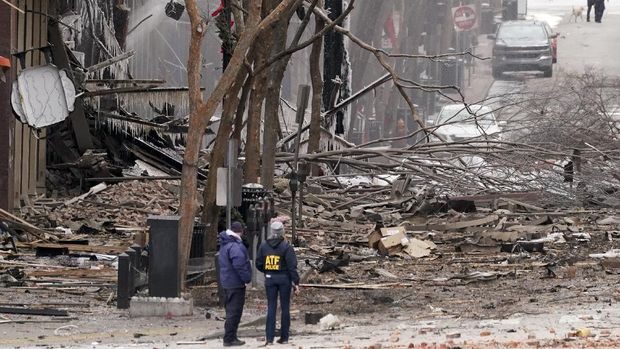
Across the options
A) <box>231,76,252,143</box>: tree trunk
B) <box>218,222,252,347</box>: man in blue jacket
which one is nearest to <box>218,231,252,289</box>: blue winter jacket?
<box>218,222,252,347</box>: man in blue jacket

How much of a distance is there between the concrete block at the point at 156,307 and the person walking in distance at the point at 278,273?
2.51 m

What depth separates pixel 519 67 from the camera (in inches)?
2287

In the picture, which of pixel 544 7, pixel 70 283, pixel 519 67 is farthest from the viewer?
pixel 544 7

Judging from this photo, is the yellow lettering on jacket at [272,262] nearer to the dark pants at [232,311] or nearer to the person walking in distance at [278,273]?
the person walking in distance at [278,273]

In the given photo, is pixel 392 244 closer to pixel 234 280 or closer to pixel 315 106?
pixel 234 280

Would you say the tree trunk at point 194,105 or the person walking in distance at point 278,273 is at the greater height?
the tree trunk at point 194,105

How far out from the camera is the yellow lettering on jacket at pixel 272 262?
1320 cm

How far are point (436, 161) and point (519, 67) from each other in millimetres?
33514

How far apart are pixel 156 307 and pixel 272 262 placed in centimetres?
277

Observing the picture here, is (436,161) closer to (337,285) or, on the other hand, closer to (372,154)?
(372,154)

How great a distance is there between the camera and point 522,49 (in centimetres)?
5750

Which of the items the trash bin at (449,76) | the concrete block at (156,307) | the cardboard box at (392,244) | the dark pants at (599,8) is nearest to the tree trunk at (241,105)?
the cardboard box at (392,244)

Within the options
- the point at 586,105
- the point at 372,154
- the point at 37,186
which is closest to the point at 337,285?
the point at 372,154

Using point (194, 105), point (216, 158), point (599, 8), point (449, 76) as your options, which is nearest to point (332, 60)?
point (216, 158)
